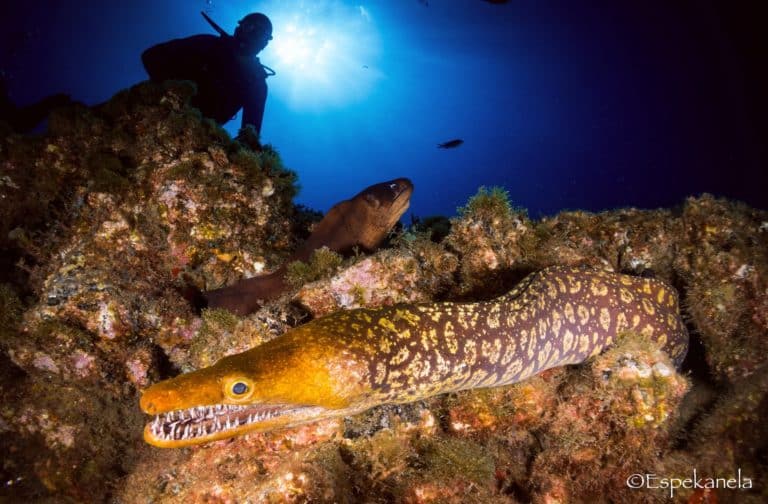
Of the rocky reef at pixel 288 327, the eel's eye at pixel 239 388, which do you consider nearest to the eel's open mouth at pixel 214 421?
the eel's eye at pixel 239 388

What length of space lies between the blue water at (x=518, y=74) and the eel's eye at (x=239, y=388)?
590 centimetres

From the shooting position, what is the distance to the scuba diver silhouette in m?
7.40

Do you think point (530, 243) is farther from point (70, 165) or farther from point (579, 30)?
point (579, 30)

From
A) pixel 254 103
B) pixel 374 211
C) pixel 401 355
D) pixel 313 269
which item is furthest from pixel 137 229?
pixel 254 103

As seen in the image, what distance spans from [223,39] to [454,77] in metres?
94.2

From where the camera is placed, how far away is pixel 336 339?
7.75 ft

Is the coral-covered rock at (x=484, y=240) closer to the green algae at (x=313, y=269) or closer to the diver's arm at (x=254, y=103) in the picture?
the green algae at (x=313, y=269)

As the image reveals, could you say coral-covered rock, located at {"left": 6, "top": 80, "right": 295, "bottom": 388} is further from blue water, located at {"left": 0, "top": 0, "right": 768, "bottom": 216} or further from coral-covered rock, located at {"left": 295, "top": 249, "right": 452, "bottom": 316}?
blue water, located at {"left": 0, "top": 0, "right": 768, "bottom": 216}

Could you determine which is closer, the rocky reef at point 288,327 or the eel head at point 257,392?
the eel head at point 257,392

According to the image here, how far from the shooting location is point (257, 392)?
7.08 ft

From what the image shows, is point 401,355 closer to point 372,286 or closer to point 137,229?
point 372,286

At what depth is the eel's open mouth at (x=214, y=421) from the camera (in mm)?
2202

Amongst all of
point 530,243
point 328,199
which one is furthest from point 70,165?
point 328,199

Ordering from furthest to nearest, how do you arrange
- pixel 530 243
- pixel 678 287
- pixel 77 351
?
pixel 678 287, pixel 530 243, pixel 77 351
